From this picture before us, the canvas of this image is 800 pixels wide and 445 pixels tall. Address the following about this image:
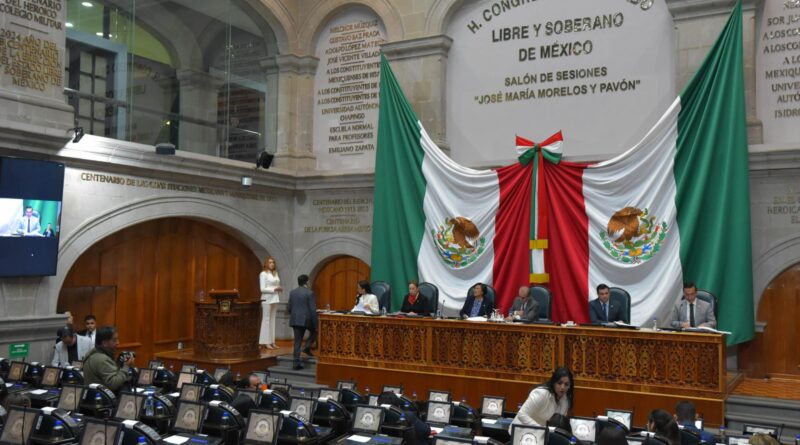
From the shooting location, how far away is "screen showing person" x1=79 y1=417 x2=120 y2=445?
473 cm

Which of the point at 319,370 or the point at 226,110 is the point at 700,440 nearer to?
the point at 319,370

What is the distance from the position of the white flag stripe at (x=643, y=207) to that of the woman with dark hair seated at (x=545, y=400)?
473 cm

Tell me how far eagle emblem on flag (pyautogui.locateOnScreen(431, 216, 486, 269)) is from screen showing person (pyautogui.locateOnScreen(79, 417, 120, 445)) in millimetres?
7138

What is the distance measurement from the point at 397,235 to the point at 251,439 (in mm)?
6812

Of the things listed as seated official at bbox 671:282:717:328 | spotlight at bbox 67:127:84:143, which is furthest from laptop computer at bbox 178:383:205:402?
seated official at bbox 671:282:717:328

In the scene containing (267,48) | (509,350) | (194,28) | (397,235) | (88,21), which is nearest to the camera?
(509,350)

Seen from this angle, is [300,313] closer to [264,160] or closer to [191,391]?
[264,160]

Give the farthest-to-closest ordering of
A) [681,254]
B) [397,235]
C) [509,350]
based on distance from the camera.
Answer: [397,235], [681,254], [509,350]

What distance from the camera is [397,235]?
468 inches

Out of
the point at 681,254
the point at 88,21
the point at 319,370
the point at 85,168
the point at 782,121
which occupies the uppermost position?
the point at 88,21

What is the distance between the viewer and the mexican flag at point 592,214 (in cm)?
950

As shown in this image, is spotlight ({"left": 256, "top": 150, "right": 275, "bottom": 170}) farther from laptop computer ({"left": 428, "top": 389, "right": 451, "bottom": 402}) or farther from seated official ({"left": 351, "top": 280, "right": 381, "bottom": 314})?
laptop computer ({"left": 428, "top": 389, "right": 451, "bottom": 402})

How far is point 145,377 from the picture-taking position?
7.96m

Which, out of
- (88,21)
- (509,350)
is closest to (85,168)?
(88,21)
